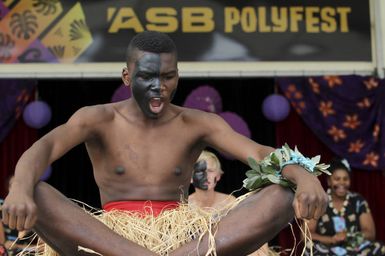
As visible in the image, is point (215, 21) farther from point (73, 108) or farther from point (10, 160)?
point (10, 160)

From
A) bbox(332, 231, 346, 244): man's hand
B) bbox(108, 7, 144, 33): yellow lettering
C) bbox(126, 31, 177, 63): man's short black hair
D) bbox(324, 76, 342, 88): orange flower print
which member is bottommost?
bbox(332, 231, 346, 244): man's hand

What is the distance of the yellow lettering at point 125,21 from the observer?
294 inches

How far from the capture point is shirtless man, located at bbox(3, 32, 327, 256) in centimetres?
339

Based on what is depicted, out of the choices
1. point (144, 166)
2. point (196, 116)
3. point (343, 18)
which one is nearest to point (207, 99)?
point (343, 18)

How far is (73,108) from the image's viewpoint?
26.5 feet

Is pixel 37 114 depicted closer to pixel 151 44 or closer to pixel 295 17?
pixel 295 17

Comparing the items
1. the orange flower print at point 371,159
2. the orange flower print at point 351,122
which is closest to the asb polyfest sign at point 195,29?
the orange flower print at point 351,122

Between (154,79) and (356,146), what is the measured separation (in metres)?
4.30

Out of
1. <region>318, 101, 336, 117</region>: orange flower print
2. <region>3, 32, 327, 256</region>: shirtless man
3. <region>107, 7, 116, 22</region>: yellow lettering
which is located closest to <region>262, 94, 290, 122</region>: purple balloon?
<region>318, 101, 336, 117</region>: orange flower print

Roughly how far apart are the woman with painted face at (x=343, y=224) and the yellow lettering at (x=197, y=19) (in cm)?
159

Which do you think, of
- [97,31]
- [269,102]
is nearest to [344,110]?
[269,102]

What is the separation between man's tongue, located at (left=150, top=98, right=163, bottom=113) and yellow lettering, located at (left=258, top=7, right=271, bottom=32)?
3873mm

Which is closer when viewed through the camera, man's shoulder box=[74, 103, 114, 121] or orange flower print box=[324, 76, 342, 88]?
man's shoulder box=[74, 103, 114, 121]

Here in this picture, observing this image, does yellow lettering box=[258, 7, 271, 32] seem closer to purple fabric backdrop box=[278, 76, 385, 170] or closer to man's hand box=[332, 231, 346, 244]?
purple fabric backdrop box=[278, 76, 385, 170]
